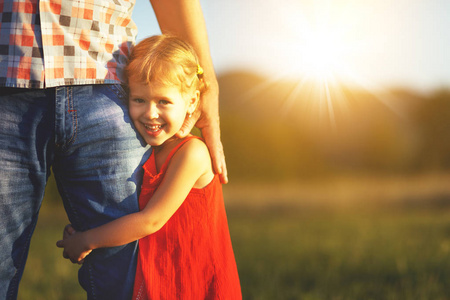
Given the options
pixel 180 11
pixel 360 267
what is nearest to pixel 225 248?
pixel 180 11

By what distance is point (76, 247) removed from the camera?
4.84ft

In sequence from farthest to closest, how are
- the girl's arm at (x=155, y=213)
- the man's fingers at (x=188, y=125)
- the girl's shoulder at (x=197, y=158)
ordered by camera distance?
the man's fingers at (x=188, y=125) → the girl's shoulder at (x=197, y=158) → the girl's arm at (x=155, y=213)

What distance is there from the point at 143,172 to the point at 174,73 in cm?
37

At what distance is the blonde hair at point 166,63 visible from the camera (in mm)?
1497

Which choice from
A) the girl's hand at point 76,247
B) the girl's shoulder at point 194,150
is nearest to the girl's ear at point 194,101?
the girl's shoulder at point 194,150

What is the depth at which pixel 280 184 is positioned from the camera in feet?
35.7

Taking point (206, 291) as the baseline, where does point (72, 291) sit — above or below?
below

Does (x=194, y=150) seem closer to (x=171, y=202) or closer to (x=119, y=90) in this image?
(x=171, y=202)

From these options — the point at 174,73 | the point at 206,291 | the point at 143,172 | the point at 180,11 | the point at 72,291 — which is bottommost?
the point at 72,291

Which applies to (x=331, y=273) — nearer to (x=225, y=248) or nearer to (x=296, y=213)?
(x=225, y=248)

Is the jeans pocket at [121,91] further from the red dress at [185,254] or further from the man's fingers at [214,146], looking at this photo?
the man's fingers at [214,146]

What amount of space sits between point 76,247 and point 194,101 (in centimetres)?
68

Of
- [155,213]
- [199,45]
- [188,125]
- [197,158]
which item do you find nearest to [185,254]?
[155,213]

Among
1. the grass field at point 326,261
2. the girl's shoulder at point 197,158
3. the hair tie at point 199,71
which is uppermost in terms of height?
the hair tie at point 199,71
